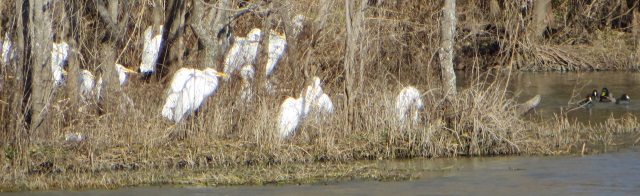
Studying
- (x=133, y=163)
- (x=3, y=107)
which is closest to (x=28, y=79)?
(x=3, y=107)

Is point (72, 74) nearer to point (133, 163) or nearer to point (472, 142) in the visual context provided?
point (133, 163)

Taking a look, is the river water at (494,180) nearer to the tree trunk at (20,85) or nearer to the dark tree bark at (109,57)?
the tree trunk at (20,85)

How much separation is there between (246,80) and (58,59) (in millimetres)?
2401

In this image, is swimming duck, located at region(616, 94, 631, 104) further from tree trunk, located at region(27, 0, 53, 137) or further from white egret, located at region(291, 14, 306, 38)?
tree trunk, located at region(27, 0, 53, 137)

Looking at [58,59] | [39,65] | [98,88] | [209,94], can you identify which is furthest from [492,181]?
[58,59]

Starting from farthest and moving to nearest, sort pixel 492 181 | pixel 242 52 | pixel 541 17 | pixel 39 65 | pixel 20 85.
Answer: pixel 541 17, pixel 242 52, pixel 39 65, pixel 20 85, pixel 492 181

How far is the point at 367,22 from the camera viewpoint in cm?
1370

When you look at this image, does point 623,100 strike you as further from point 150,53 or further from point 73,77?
point 73,77

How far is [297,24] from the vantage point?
13.1 m

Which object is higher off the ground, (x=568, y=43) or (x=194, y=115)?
(x=568, y=43)

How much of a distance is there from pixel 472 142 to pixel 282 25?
3.98 meters

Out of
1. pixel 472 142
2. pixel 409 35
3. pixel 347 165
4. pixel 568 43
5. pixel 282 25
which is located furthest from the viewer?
pixel 568 43

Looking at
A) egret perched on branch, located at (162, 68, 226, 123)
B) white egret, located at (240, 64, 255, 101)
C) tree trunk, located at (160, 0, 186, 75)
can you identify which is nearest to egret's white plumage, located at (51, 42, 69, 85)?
egret perched on branch, located at (162, 68, 226, 123)

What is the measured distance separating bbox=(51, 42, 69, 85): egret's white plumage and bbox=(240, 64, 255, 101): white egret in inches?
89.9
